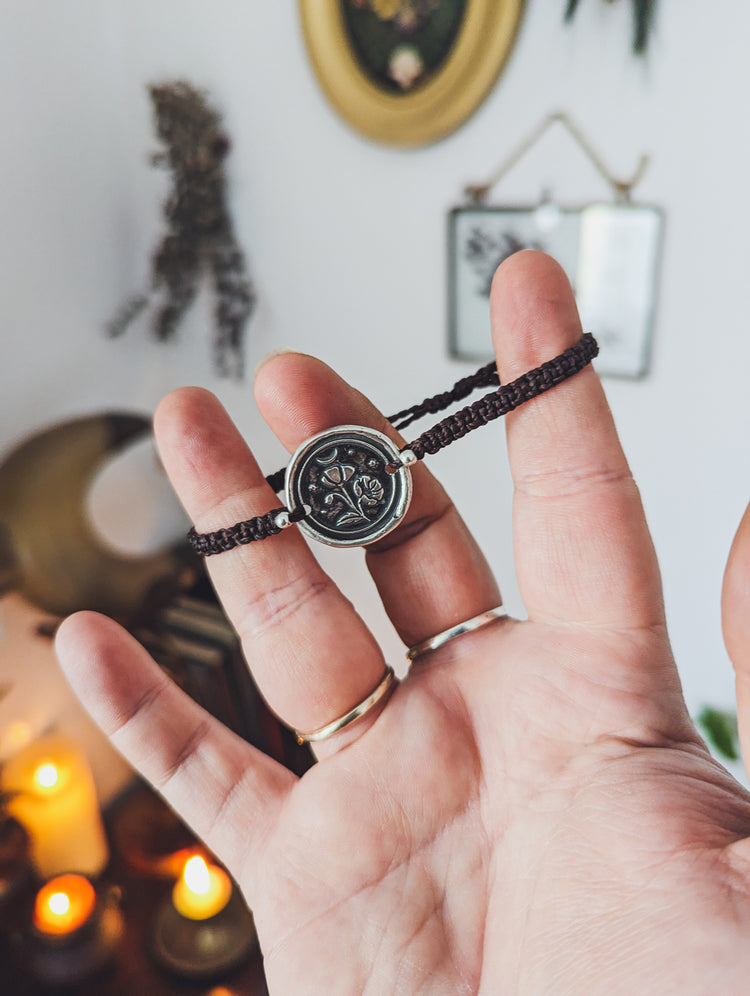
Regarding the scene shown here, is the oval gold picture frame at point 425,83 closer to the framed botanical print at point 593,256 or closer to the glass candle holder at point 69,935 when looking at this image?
the framed botanical print at point 593,256

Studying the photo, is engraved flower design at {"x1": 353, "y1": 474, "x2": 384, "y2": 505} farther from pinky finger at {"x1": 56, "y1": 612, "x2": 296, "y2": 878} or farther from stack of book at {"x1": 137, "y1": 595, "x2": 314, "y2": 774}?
stack of book at {"x1": 137, "y1": 595, "x2": 314, "y2": 774}

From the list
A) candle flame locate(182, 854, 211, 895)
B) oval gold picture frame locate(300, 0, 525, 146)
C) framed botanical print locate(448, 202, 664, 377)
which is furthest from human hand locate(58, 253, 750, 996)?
oval gold picture frame locate(300, 0, 525, 146)

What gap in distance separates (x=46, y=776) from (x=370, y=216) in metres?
1.55

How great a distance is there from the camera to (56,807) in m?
1.66

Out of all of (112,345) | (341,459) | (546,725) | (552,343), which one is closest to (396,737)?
(546,725)

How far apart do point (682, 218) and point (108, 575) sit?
4.99 ft

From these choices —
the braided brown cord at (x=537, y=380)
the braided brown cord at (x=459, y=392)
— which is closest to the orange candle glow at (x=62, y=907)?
the braided brown cord at (x=459, y=392)

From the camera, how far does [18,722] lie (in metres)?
1.73

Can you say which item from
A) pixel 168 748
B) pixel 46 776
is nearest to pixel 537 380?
pixel 168 748

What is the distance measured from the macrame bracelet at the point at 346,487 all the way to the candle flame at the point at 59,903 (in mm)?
1010

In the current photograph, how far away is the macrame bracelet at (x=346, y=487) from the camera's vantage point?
0.90 m

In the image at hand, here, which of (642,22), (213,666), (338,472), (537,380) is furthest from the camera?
(213,666)

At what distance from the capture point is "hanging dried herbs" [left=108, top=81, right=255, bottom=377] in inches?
75.7

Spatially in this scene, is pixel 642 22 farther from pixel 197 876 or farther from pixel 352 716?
pixel 197 876
